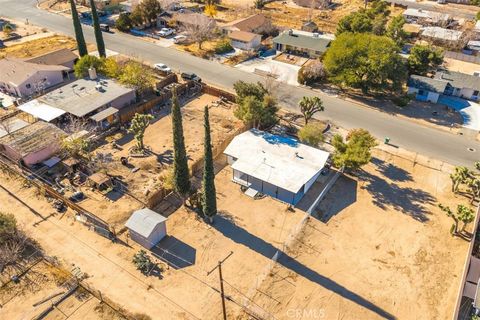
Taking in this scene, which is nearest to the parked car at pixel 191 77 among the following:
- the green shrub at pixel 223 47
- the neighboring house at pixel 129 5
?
the green shrub at pixel 223 47

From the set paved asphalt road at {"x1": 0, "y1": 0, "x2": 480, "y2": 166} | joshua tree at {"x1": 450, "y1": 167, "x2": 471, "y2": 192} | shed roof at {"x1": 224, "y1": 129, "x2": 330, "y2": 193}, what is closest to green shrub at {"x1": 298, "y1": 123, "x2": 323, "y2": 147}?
shed roof at {"x1": 224, "y1": 129, "x2": 330, "y2": 193}

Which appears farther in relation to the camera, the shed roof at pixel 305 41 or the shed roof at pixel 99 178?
the shed roof at pixel 305 41

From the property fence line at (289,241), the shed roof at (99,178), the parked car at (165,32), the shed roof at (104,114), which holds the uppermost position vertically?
the parked car at (165,32)

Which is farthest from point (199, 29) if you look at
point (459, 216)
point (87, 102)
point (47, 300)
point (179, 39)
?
point (47, 300)

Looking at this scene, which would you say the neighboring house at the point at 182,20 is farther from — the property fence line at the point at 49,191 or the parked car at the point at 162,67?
the property fence line at the point at 49,191

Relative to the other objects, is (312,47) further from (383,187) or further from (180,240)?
(180,240)

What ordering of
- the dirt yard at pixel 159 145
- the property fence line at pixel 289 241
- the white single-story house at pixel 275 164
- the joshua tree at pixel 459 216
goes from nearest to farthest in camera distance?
1. the property fence line at pixel 289 241
2. the joshua tree at pixel 459 216
3. the white single-story house at pixel 275 164
4. the dirt yard at pixel 159 145

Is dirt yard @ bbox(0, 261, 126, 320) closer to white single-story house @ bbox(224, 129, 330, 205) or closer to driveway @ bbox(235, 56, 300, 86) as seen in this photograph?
white single-story house @ bbox(224, 129, 330, 205)
